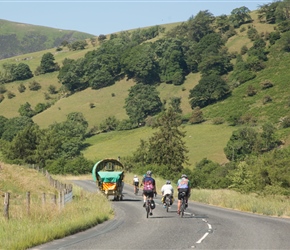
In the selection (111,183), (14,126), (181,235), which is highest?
(14,126)

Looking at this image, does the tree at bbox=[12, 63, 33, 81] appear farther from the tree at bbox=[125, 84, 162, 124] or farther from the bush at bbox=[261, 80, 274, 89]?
the bush at bbox=[261, 80, 274, 89]

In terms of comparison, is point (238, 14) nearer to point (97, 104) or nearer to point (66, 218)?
point (97, 104)

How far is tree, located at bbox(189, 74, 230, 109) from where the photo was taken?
145 metres

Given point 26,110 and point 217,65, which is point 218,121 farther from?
point 26,110

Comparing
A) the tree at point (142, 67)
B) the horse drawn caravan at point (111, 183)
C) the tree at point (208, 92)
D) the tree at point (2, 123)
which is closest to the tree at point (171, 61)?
the tree at point (142, 67)

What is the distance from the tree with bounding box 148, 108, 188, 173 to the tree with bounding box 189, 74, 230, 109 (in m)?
57.7

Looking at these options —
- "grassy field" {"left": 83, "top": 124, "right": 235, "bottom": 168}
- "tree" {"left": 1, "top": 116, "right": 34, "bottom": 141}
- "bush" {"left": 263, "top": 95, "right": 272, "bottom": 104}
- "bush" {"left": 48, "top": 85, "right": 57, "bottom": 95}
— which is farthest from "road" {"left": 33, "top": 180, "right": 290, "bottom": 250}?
"bush" {"left": 48, "top": 85, "right": 57, "bottom": 95}

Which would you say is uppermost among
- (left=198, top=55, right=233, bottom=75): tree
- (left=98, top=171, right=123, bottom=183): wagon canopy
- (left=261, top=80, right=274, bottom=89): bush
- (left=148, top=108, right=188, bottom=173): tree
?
(left=198, top=55, right=233, bottom=75): tree

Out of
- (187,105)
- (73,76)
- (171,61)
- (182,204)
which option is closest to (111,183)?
(182,204)

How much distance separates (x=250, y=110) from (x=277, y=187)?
250 ft

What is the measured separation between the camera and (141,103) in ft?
478

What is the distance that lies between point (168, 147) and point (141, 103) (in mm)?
60253

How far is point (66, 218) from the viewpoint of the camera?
842 inches

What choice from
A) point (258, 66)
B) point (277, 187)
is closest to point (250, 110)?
point (258, 66)
